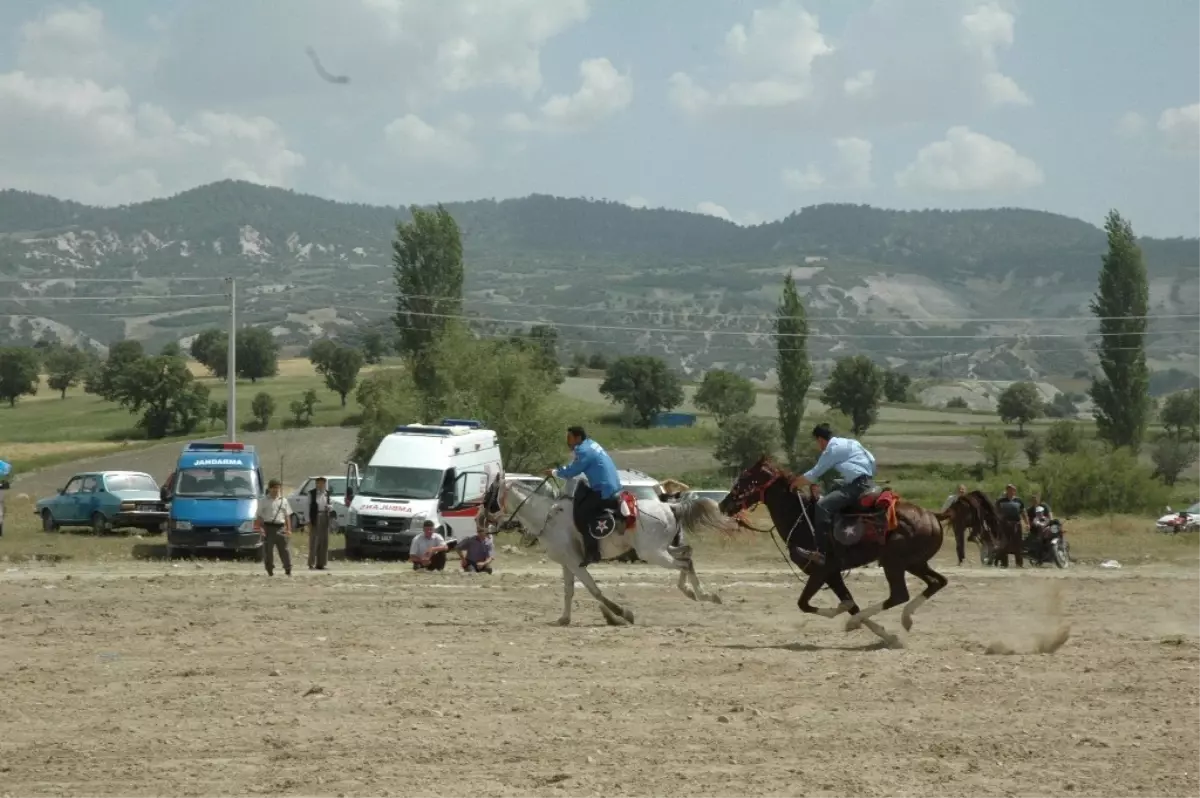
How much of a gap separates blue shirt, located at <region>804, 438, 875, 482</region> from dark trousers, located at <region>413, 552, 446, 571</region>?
1284 centimetres

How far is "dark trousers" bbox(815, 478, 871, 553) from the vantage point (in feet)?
49.9

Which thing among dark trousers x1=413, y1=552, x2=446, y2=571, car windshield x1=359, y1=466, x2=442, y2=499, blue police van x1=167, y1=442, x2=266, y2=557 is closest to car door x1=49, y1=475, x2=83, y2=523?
blue police van x1=167, y1=442, x2=266, y2=557

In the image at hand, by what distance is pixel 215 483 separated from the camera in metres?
32.1

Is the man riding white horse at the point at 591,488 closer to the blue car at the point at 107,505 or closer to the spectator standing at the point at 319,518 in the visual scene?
the spectator standing at the point at 319,518

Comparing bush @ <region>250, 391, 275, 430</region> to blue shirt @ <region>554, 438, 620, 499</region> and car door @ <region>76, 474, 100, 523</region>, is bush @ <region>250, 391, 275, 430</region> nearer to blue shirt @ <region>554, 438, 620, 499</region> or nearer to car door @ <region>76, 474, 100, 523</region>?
car door @ <region>76, 474, 100, 523</region>

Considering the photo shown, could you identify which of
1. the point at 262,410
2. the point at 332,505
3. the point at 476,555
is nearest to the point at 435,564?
the point at 476,555

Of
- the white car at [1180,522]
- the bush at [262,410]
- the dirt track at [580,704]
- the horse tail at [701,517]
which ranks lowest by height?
the bush at [262,410]

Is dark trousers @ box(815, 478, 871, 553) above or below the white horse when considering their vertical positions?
above

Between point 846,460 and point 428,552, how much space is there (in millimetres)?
13228

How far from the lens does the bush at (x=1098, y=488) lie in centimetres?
5278

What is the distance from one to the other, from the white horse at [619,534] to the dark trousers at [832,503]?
1.97 m

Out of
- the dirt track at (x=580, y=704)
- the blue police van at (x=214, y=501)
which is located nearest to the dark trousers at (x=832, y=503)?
the dirt track at (x=580, y=704)

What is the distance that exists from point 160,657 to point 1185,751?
28.0ft

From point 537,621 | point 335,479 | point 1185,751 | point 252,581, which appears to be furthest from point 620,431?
point 1185,751
